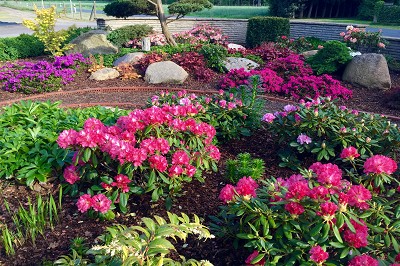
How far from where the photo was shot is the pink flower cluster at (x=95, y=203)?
9.59 feet

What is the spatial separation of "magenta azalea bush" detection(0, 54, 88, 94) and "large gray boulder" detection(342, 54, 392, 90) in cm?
622

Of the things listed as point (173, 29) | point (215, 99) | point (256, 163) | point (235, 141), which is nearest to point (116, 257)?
point (256, 163)

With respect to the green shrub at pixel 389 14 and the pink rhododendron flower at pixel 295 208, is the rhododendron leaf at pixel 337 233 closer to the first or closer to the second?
the pink rhododendron flower at pixel 295 208

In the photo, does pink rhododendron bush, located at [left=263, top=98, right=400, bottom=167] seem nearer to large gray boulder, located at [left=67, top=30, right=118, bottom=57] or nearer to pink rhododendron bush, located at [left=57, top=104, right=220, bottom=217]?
pink rhododendron bush, located at [left=57, top=104, right=220, bottom=217]

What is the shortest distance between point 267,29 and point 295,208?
40.8 feet

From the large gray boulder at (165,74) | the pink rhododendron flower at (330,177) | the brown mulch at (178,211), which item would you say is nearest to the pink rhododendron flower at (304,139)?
the brown mulch at (178,211)

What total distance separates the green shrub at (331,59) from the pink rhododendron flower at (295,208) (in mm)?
7159

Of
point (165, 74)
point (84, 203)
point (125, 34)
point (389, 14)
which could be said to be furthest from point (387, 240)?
point (389, 14)

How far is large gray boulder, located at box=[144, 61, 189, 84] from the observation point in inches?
336

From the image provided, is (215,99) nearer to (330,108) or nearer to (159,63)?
(330,108)

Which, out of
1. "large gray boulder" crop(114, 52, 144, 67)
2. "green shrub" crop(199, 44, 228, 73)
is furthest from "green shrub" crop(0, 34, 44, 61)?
"green shrub" crop(199, 44, 228, 73)

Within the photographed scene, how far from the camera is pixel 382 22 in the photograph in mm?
24078

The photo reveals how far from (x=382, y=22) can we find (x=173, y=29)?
14685mm

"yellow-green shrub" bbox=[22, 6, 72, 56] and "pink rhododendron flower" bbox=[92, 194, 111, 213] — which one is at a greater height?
"yellow-green shrub" bbox=[22, 6, 72, 56]
